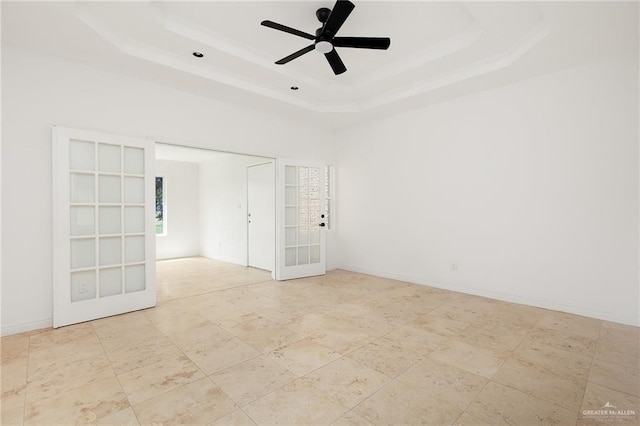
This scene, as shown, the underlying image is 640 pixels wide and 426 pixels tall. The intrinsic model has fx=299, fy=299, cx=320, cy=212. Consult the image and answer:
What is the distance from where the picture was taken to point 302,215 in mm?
5555

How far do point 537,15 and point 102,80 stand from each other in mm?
4651

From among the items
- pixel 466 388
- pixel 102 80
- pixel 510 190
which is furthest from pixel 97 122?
pixel 510 190

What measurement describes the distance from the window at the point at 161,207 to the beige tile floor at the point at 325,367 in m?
4.84

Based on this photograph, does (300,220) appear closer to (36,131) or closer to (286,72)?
(286,72)

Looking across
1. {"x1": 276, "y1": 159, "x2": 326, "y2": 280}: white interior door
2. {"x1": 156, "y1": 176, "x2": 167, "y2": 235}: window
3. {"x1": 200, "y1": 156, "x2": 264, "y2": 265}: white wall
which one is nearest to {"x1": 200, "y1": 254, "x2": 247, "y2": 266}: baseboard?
{"x1": 200, "y1": 156, "x2": 264, "y2": 265}: white wall

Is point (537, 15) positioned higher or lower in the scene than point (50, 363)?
higher

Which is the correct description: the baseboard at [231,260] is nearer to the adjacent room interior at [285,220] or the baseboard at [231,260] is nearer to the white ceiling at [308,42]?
the adjacent room interior at [285,220]

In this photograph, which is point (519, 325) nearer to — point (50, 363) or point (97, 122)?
point (50, 363)

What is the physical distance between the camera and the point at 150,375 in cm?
225

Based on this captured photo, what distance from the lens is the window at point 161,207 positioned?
7.98 m

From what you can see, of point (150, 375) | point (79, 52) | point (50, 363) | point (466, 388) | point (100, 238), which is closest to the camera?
point (466, 388)

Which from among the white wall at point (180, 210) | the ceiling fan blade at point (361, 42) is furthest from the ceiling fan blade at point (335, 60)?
the white wall at point (180, 210)

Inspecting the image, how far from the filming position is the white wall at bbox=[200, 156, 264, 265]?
273 inches

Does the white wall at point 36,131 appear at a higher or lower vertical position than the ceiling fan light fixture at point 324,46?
lower
